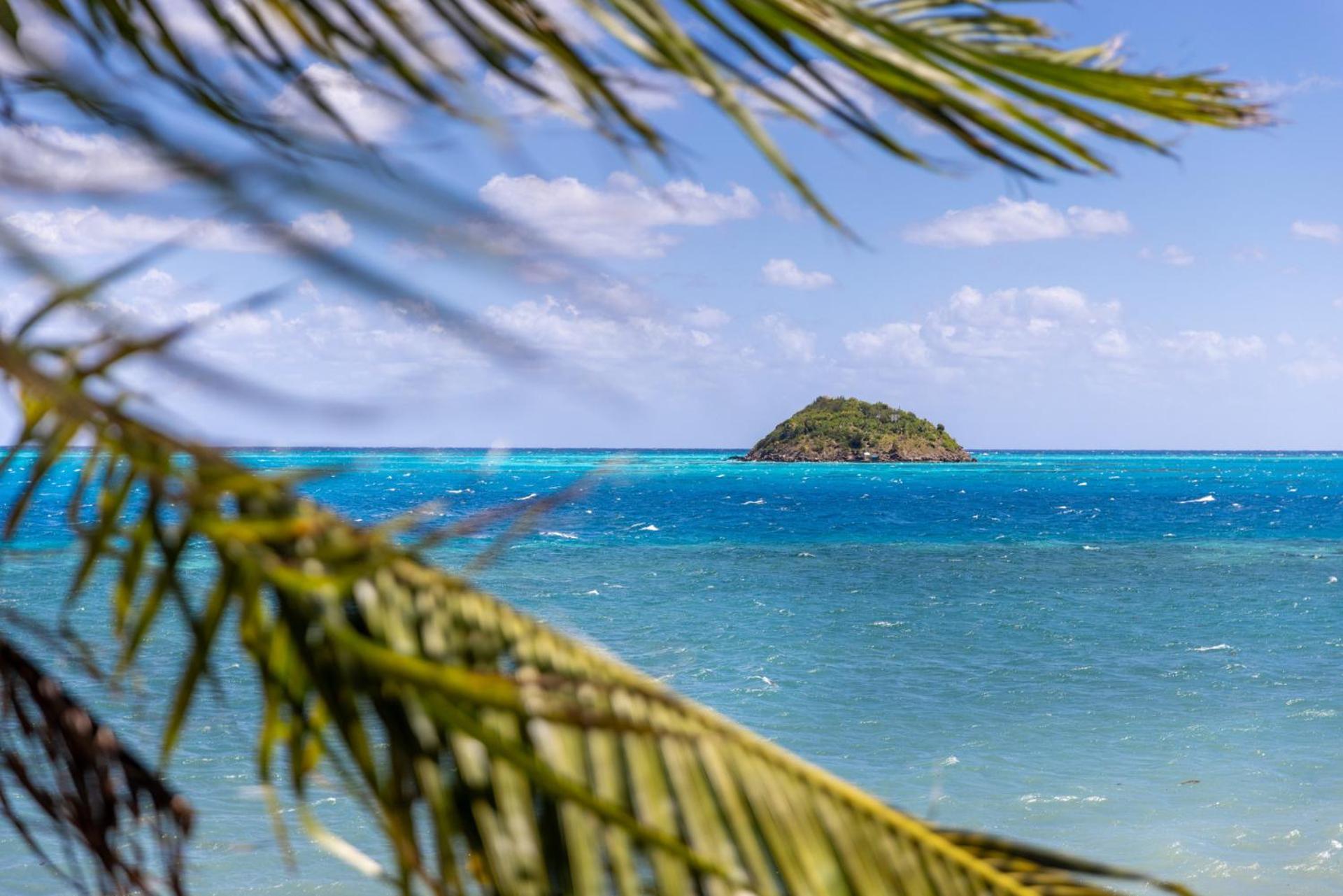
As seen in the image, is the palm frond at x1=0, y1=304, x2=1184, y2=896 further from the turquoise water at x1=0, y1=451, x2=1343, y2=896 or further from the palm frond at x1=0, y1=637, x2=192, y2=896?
the palm frond at x1=0, y1=637, x2=192, y2=896

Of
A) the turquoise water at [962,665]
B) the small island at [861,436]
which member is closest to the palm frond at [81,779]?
the turquoise water at [962,665]

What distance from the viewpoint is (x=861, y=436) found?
12519 centimetres

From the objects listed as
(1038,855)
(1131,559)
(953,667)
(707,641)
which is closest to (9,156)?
(1038,855)

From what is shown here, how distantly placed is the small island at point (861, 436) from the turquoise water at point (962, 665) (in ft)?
276

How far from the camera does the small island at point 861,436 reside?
125 m

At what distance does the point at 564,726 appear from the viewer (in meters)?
0.84

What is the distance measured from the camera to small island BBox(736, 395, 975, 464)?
4911 inches

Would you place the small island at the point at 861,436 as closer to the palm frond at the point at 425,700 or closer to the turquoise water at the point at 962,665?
the turquoise water at the point at 962,665

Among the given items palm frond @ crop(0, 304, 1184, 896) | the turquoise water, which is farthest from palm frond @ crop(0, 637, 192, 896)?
palm frond @ crop(0, 304, 1184, 896)

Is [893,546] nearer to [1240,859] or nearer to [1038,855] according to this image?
[1240,859]

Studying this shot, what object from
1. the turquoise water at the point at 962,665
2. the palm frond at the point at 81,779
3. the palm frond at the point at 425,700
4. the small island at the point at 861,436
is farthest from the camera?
the small island at the point at 861,436

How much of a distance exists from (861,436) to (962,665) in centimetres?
10969

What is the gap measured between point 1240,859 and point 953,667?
7743mm

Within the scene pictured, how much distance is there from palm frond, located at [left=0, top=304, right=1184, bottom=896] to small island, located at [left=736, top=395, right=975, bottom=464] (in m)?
122
